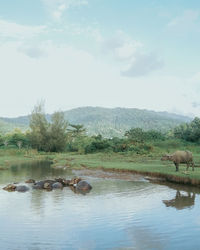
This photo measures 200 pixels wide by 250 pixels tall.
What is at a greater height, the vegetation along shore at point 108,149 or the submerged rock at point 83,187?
the vegetation along shore at point 108,149

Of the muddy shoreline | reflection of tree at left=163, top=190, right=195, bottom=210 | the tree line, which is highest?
the tree line

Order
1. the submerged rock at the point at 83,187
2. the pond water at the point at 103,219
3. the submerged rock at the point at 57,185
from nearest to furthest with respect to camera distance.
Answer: the pond water at the point at 103,219
the submerged rock at the point at 83,187
the submerged rock at the point at 57,185

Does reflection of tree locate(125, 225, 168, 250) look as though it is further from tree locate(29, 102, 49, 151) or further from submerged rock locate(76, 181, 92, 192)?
tree locate(29, 102, 49, 151)

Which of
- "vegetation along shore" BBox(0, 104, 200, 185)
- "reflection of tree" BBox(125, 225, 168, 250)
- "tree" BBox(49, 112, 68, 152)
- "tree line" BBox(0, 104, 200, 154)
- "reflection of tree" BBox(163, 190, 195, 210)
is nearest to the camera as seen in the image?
"reflection of tree" BBox(125, 225, 168, 250)

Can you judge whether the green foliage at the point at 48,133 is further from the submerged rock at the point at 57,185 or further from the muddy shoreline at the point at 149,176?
the submerged rock at the point at 57,185

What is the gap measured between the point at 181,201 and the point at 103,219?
13.8 ft

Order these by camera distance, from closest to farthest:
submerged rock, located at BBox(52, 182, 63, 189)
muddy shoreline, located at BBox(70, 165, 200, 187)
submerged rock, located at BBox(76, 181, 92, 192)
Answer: submerged rock, located at BBox(76, 181, 92, 192) → submerged rock, located at BBox(52, 182, 63, 189) → muddy shoreline, located at BBox(70, 165, 200, 187)

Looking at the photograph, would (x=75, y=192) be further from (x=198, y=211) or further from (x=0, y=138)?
(x=0, y=138)

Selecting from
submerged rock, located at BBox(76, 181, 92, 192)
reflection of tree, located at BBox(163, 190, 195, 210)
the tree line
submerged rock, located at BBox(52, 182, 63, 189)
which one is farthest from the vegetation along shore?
submerged rock, located at BBox(52, 182, 63, 189)

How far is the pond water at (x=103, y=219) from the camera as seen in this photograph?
7770 mm

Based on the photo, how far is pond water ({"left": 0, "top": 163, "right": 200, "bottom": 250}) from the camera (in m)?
7.77

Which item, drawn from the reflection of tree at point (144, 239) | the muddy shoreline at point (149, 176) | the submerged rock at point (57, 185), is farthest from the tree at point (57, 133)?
the reflection of tree at point (144, 239)

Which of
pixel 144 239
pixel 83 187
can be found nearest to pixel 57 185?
pixel 83 187

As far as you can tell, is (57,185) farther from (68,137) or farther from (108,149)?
(68,137)
